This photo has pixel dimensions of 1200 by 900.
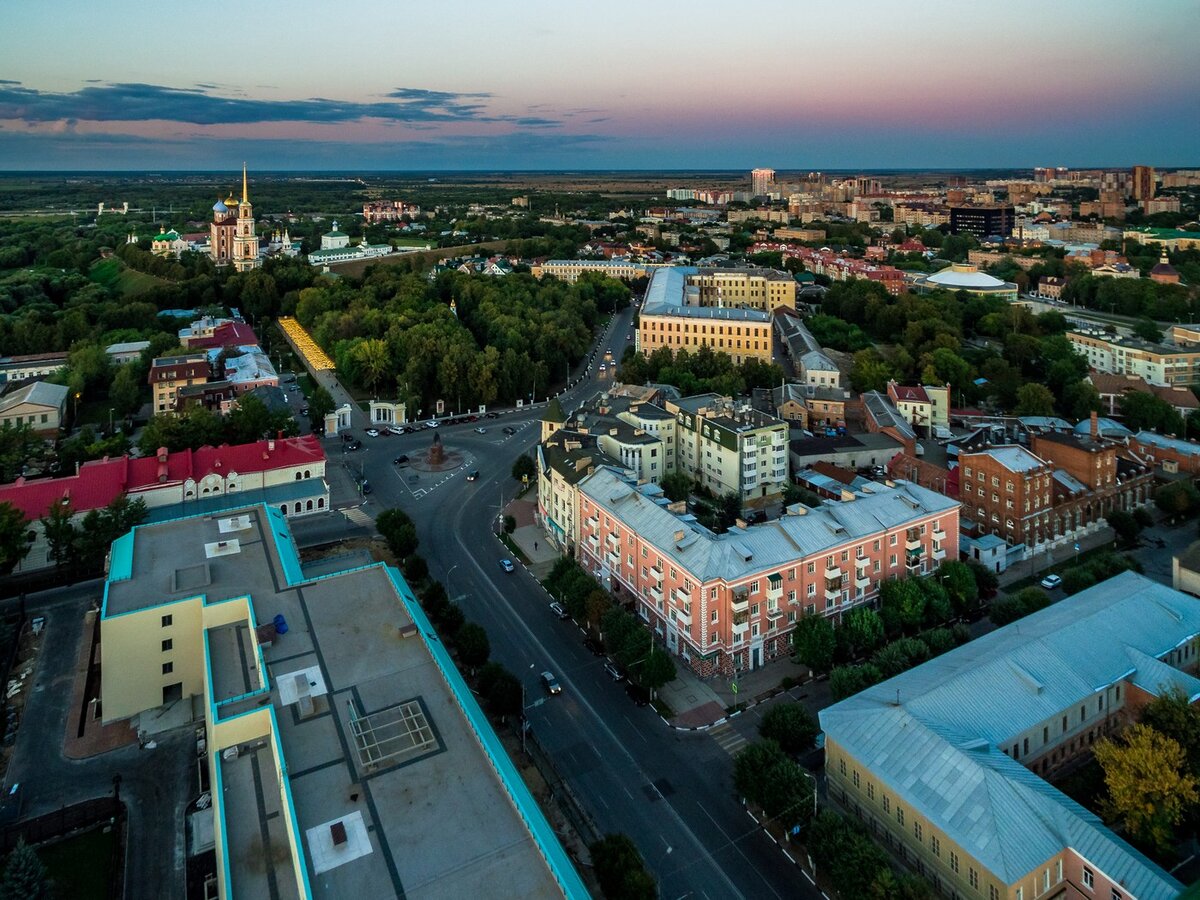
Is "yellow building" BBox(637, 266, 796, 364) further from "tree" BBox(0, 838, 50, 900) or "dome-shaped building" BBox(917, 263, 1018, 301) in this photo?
"tree" BBox(0, 838, 50, 900)

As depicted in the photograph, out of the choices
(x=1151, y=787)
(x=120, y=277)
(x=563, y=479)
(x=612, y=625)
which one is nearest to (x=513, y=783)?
(x=612, y=625)

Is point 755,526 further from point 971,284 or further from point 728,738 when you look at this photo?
point 971,284

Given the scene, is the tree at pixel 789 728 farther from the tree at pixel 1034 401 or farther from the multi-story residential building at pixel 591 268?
the multi-story residential building at pixel 591 268

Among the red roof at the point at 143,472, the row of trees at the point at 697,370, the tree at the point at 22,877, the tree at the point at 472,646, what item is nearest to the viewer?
the tree at the point at 22,877

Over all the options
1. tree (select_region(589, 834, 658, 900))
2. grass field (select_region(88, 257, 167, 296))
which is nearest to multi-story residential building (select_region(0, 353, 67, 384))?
grass field (select_region(88, 257, 167, 296))

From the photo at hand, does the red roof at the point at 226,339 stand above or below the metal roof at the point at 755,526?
above

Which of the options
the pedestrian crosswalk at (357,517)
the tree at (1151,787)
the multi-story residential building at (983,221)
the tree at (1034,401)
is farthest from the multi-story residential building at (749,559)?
the multi-story residential building at (983,221)
